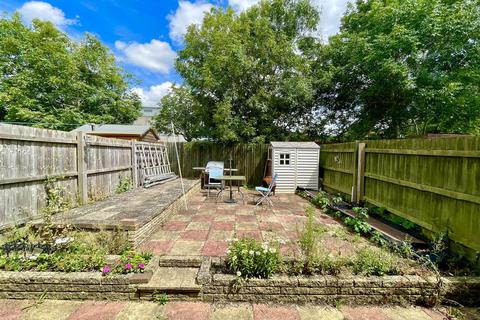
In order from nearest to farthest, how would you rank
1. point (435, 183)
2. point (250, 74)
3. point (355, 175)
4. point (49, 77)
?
point (435, 183)
point (355, 175)
point (250, 74)
point (49, 77)

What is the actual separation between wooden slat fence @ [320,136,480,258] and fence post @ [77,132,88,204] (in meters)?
6.15

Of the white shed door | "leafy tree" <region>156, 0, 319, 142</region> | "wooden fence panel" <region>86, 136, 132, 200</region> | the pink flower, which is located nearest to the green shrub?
the pink flower

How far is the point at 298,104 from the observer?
31.0 ft

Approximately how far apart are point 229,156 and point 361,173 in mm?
5472

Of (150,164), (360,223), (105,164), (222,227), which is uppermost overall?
(105,164)

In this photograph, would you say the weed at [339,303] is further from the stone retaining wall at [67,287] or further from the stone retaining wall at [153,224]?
the stone retaining wall at [153,224]

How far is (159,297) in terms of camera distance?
87.4 inches

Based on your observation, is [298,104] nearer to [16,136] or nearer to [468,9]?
A: [468,9]

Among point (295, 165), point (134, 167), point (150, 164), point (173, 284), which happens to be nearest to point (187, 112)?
point (150, 164)

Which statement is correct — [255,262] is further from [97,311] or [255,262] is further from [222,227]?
[222,227]

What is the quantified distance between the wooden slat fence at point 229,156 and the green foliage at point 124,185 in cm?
342

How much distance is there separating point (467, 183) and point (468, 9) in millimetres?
8623

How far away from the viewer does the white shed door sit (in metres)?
7.67

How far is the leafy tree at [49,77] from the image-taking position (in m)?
A: 14.6
